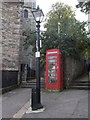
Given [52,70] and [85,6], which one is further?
[52,70]

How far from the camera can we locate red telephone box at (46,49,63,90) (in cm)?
1000

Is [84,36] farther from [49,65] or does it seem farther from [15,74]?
[15,74]

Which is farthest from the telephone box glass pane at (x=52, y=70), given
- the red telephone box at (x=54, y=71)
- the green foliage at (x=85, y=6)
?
the green foliage at (x=85, y=6)

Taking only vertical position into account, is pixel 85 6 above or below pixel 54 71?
above

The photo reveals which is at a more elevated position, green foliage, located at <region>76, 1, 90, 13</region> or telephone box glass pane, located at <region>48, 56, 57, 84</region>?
green foliage, located at <region>76, 1, 90, 13</region>

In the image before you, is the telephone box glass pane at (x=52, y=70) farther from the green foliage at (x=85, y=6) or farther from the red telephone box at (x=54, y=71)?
the green foliage at (x=85, y=6)

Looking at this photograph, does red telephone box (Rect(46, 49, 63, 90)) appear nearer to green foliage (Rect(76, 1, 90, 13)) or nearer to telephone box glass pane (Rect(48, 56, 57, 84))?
telephone box glass pane (Rect(48, 56, 57, 84))

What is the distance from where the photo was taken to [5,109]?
22.2 feet

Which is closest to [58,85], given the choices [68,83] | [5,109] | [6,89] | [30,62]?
[68,83]

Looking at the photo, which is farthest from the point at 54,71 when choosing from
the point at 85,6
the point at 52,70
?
the point at 85,6

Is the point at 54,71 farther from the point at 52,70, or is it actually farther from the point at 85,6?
the point at 85,6

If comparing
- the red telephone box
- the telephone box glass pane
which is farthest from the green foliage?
the telephone box glass pane

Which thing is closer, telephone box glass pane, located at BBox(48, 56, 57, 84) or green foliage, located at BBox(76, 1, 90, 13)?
green foliage, located at BBox(76, 1, 90, 13)

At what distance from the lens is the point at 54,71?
33.3 ft
